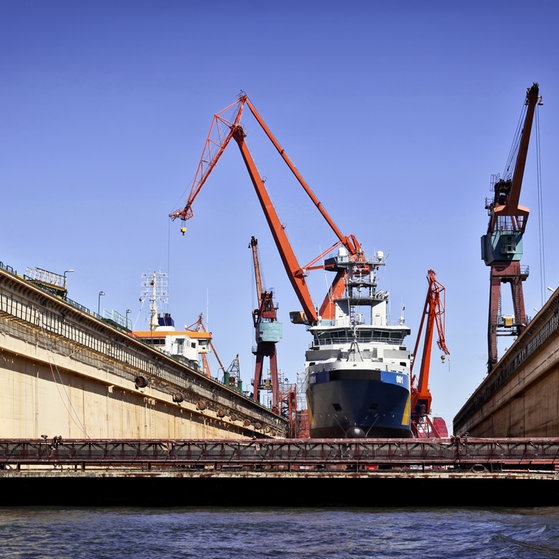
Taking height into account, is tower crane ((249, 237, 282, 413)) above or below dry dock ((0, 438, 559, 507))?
above

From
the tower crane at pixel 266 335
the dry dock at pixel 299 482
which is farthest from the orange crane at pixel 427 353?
the dry dock at pixel 299 482

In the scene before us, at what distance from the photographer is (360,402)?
76188 millimetres

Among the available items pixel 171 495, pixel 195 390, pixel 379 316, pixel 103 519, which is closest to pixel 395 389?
pixel 379 316

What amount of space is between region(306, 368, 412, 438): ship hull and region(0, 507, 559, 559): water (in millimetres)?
35819

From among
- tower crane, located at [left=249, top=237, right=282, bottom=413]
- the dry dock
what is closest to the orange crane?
tower crane, located at [left=249, top=237, right=282, bottom=413]

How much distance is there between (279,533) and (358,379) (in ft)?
148

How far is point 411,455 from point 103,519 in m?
15.5

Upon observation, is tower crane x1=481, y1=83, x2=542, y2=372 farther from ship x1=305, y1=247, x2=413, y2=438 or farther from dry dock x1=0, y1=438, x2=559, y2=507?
dry dock x1=0, y1=438, x2=559, y2=507

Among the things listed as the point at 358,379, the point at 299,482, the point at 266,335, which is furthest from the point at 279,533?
the point at 266,335

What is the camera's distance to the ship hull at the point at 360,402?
7600cm

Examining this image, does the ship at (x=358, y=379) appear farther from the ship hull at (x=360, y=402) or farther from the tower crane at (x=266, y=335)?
the tower crane at (x=266, y=335)

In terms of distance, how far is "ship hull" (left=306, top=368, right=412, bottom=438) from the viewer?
7600 centimetres

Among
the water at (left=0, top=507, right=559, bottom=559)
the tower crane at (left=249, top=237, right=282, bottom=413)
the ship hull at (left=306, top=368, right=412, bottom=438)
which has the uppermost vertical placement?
the tower crane at (left=249, top=237, right=282, bottom=413)

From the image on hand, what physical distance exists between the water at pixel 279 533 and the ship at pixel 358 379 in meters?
36.1
